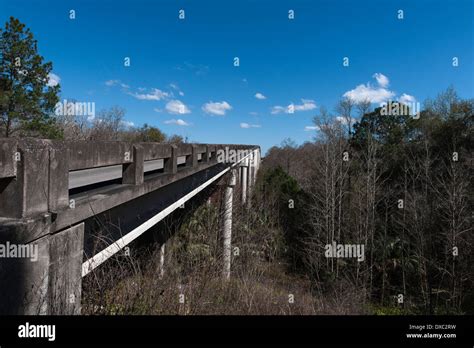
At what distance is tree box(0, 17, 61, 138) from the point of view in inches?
1001

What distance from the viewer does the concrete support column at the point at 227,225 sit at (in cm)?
1079

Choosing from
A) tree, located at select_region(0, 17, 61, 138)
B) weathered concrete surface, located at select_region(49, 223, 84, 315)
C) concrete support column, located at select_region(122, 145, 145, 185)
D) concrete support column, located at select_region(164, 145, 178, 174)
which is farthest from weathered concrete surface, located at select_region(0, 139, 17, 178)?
tree, located at select_region(0, 17, 61, 138)

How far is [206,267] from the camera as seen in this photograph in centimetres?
805

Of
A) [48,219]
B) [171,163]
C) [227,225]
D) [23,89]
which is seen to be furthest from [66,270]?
[23,89]

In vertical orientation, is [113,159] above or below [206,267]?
above

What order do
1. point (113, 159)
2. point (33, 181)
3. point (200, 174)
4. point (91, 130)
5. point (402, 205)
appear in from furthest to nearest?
point (91, 130)
point (402, 205)
point (200, 174)
point (113, 159)
point (33, 181)

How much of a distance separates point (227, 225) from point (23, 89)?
21720 millimetres

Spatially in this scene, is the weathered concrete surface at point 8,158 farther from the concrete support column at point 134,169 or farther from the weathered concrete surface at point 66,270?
the concrete support column at point 134,169

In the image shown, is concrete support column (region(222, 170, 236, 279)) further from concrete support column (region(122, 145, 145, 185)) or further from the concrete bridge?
the concrete bridge

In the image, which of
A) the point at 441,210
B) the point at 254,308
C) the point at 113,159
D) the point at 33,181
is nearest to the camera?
the point at 33,181

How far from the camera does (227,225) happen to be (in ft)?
55.9
